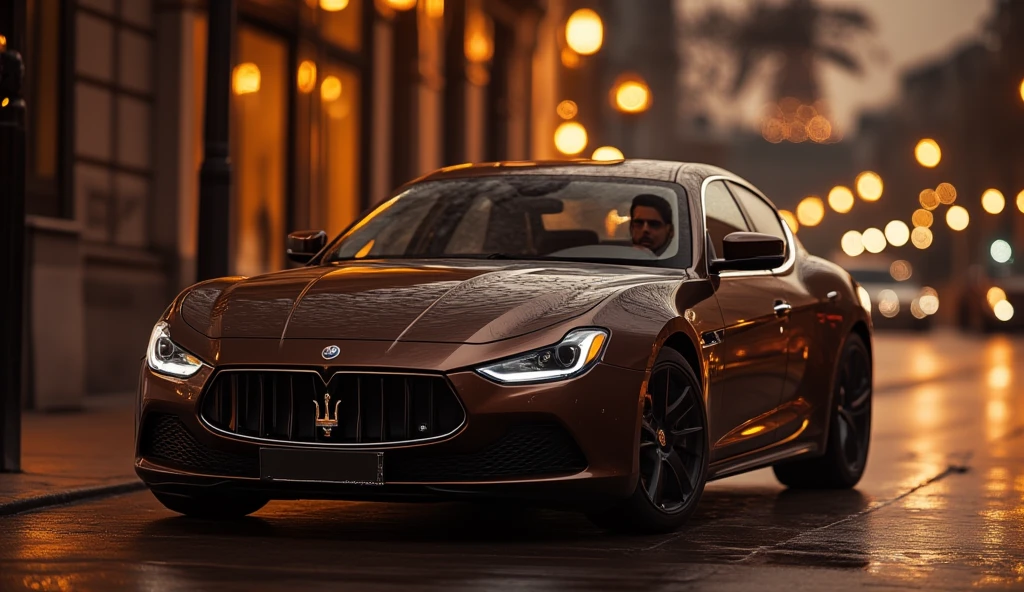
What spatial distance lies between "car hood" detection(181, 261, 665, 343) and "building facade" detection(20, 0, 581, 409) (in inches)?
170

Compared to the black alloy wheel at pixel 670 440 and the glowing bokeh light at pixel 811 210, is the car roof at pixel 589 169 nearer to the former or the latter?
the black alloy wheel at pixel 670 440

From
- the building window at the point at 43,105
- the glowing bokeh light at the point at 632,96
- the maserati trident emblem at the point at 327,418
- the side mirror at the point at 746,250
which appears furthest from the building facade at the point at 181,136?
the maserati trident emblem at the point at 327,418

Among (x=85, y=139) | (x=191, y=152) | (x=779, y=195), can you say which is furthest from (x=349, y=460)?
(x=779, y=195)

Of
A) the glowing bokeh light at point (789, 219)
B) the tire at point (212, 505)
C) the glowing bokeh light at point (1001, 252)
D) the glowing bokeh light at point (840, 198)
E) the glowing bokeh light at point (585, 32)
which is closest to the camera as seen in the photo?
the tire at point (212, 505)

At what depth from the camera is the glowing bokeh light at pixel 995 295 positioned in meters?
47.0

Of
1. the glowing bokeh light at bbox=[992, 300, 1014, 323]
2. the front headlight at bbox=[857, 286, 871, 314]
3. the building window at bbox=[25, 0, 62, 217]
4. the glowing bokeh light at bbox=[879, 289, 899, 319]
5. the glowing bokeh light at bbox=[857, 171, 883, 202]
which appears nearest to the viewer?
the front headlight at bbox=[857, 286, 871, 314]

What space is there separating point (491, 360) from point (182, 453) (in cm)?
127

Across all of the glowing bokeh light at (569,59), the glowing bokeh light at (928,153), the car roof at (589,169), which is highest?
the glowing bokeh light at (569,59)

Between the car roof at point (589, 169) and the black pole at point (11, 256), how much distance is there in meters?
2.06

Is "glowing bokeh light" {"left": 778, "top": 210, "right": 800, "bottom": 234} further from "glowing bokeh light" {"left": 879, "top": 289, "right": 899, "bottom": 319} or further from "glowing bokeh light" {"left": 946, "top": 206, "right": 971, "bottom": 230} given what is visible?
"glowing bokeh light" {"left": 946, "top": 206, "right": 971, "bottom": 230}

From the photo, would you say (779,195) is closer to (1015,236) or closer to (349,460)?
(1015,236)

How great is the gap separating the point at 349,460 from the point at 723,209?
9.41 ft

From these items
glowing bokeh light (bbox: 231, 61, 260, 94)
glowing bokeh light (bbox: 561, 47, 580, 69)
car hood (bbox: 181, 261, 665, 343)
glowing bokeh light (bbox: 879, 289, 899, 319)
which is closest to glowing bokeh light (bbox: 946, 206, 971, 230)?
glowing bokeh light (bbox: 879, 289, 899, 319)

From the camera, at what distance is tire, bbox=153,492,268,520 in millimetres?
8094
